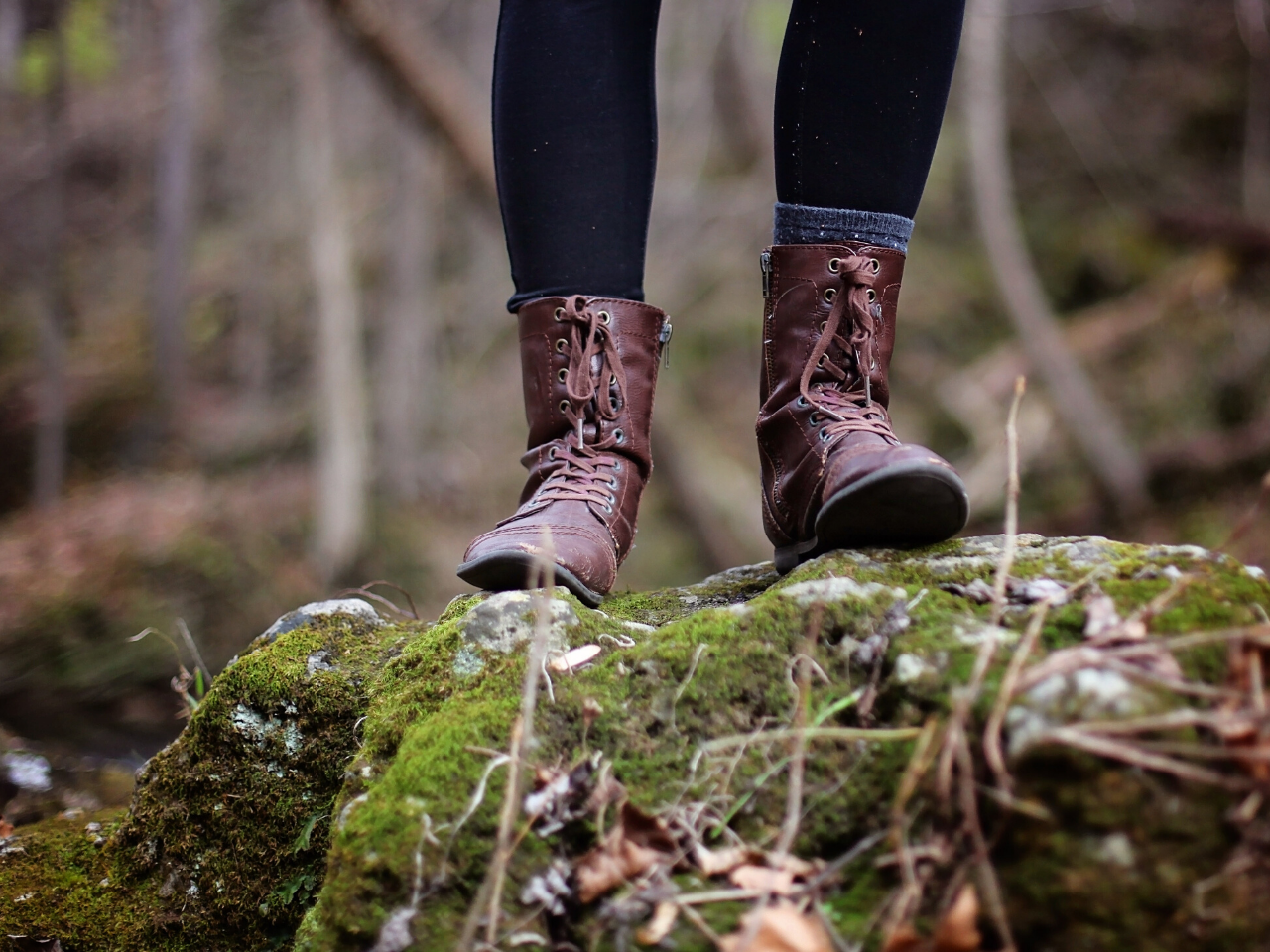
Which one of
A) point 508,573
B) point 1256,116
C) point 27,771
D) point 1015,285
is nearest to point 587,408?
point 508,573

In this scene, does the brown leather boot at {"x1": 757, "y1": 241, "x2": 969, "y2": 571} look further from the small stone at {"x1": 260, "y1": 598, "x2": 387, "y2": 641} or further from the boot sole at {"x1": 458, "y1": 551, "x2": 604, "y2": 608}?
the small stone at {"x1": 260, "y1": 598, "x2": 387, "y2": 641}

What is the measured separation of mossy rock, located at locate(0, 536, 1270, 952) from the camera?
2.75 ft

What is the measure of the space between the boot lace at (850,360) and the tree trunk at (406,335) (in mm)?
7558

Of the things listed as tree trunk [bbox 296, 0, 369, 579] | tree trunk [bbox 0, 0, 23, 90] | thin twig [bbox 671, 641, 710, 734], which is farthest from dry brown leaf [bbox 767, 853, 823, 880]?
tree trunk [bbox 0, 0, 23, 90]

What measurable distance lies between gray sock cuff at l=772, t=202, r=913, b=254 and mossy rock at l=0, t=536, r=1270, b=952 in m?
0.58

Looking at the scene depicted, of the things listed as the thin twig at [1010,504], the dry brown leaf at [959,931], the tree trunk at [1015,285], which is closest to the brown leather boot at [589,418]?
the thin twig at [1010,504]

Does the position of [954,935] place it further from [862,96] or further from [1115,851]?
[862,96]

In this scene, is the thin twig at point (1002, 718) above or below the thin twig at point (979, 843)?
above

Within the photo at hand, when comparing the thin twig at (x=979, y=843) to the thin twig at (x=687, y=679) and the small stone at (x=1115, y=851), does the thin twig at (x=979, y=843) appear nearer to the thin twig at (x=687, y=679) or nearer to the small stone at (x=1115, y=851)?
the small stone at (x=1115, y=851)

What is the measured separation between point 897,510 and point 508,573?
668 millimetres

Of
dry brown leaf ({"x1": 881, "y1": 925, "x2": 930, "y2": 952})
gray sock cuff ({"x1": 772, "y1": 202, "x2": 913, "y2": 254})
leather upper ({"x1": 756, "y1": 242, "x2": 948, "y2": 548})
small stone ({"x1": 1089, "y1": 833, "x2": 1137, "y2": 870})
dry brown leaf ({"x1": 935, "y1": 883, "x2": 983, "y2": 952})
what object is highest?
gray sock cuff ({"x1": 772, "y1": 202, "x2": 913, "y2": 254})

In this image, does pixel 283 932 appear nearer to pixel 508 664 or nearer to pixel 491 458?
pixel 508 664

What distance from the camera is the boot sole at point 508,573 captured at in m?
1.49

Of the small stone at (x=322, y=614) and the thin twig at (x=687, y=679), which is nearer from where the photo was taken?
the thin twig at (x=687, y=679)
